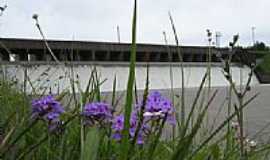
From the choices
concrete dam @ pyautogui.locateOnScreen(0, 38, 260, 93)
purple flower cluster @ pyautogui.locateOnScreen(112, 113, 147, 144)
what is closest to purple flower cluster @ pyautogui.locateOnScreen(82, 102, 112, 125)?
purple flower cluster @ pyautogui.locateOnScreen(112, 113, 147, 144)

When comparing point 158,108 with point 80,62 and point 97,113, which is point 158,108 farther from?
point 80,62

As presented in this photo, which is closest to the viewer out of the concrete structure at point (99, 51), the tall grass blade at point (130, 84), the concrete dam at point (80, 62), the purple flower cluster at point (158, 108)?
the tall grass blade at point (130, 84)

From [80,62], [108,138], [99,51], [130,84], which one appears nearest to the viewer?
[130,84]

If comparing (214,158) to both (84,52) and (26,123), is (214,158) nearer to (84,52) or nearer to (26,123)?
(26,123)

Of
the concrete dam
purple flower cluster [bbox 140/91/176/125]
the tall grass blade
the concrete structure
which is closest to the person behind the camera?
the tall grass blade

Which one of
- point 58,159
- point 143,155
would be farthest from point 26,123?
point 143,155

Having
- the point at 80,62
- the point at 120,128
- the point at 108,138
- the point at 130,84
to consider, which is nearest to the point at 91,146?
the point at 130,84

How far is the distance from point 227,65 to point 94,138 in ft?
1.47

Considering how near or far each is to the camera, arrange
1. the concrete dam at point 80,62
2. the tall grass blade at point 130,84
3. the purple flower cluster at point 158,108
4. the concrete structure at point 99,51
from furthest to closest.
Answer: the concrete structure at point 99,51, the concrete dam at point 80,62, the purple flower cluster at point 158,108, the tall grass blade at point 130,84

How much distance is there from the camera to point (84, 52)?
618 centimetres

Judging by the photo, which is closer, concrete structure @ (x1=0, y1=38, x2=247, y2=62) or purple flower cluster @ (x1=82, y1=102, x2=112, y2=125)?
purple flower cluster @ (x1=82, y1=102, x2=112, y2=125)

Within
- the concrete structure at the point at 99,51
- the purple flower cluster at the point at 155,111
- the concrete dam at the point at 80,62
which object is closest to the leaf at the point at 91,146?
the purple flower cluster at the point at 155,111

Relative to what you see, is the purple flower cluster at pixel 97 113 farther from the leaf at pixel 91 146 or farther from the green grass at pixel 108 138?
the leaf at pixel 91 146

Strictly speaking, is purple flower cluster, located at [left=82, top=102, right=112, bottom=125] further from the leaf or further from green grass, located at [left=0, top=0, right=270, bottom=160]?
the leaf
